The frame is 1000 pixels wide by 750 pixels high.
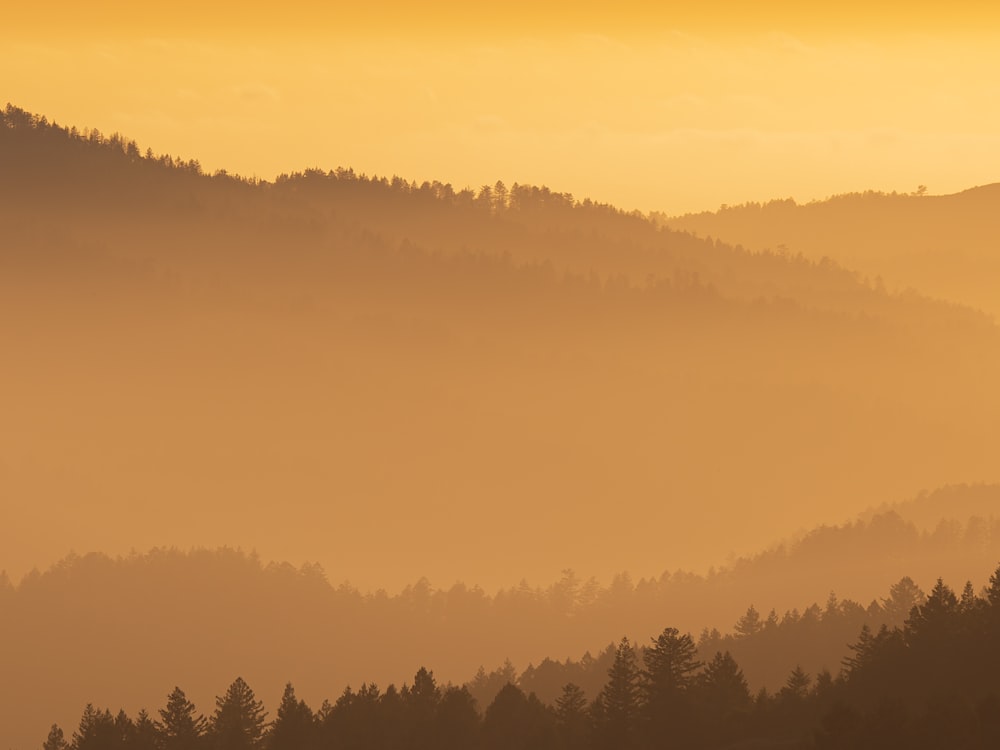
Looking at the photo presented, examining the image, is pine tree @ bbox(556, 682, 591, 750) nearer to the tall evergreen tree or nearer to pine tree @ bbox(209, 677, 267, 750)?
the tall evergreen tree

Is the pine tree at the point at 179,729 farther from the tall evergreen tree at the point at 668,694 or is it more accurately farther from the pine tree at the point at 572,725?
the tall evergreen tree at the point at 668,694

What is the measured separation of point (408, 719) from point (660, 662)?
40.2 ft

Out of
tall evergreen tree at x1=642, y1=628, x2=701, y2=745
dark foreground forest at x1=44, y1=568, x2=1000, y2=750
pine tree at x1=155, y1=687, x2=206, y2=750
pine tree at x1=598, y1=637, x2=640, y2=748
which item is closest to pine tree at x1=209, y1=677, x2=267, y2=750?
dark foreground forest at x1=44, y1=568, x2=1000, y2=750

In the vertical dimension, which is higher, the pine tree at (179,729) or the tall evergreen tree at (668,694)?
the tall evergreen tree at (668,694)

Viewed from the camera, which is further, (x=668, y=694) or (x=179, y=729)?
(x=179, y=729)

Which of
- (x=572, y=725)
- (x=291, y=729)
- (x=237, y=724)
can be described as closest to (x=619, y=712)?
(x=572, y=725)

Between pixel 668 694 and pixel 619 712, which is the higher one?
pixel 668 694

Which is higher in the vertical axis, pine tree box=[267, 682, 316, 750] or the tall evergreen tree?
the tall evergreen tree

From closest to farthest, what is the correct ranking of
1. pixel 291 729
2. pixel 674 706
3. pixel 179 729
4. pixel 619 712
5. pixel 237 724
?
1. pixel 619 712
2. pixel 674 706
3. pixel 291 729
4. pixel 237 724
5. pixel 179 729

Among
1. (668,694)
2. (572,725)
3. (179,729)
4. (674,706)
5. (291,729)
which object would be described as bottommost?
(179,729)

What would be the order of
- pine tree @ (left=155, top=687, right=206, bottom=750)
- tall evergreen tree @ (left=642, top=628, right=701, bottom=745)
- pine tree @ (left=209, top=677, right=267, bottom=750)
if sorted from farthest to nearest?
pine tree @ (left=155, top=687, right=206, bottom=750)
pine tree @ (left=209, top=677, right=267, bottom=750)
tall evergreen tree @ (left=642, top=628, right=701, bottom=745)

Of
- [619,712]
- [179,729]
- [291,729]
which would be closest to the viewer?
[619,712]

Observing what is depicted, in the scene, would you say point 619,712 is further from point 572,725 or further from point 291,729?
point 291,729

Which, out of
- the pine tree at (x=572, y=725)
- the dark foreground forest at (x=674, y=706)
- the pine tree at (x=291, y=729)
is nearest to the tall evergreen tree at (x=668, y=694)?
the dark foreground forest at (x=674, y=706)
